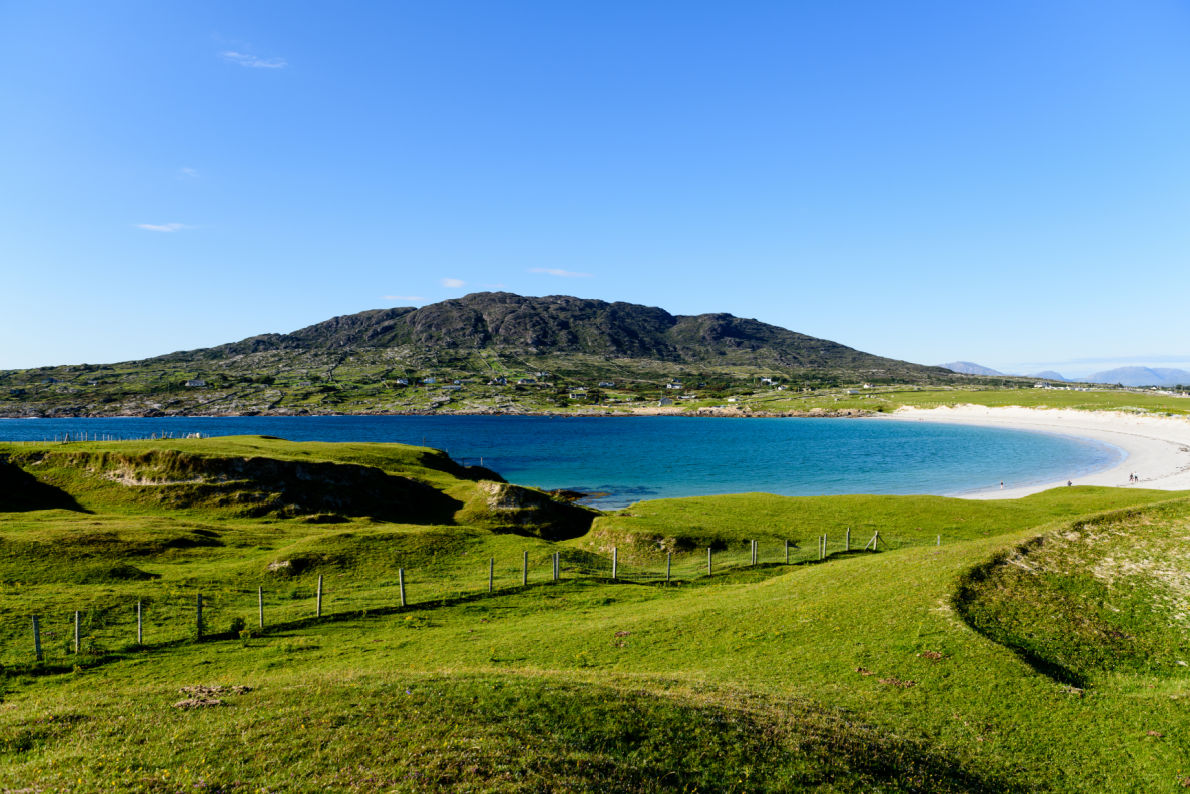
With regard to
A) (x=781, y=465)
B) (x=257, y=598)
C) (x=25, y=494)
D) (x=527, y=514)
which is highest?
(x=25, y=494)

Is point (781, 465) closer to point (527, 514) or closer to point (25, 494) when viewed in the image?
point (527, 514)

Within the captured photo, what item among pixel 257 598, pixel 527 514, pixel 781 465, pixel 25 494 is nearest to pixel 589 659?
pixel 257 598

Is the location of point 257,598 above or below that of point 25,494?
below

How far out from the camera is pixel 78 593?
35.9 metres

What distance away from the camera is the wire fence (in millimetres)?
30359

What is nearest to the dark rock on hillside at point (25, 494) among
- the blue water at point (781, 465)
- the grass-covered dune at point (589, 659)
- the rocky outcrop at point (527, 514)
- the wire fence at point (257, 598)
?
the grass-covered dune at point (589, 659)

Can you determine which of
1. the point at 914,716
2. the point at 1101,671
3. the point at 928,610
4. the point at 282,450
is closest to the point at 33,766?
the point at 914,716

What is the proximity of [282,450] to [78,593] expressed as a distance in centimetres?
4525

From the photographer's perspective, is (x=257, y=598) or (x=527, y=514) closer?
(x=257, y=598)

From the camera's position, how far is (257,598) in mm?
39188

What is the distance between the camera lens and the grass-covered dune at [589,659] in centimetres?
1583

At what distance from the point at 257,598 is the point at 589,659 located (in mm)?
24811

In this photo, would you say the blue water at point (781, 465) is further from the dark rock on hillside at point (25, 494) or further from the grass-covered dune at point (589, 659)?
the dark rock on hillside at point (25, 494)

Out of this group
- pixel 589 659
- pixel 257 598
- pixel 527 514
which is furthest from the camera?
pixel 527 514
